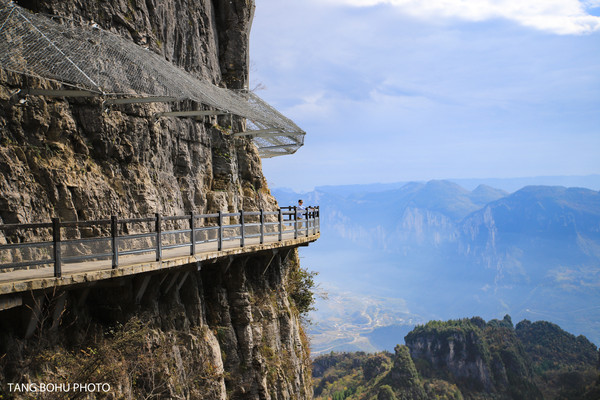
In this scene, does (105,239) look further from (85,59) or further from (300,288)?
(300,288)

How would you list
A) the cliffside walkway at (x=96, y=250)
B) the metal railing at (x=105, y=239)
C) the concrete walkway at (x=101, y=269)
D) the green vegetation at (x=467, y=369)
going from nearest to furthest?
the concrete walkway at (x=101, y=269), the cliffside walkway at (x=96, y=250), the metal railing at (x=105, y=239), the green vegetation at (x=467, y=369)

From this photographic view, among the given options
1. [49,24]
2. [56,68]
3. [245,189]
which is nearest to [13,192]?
[56,68]

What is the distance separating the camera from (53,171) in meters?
12.8

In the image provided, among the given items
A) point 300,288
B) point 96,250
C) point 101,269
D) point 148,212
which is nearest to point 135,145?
point 148,212

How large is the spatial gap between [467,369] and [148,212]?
135 meters

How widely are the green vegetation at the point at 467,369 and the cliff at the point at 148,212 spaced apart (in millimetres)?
96836

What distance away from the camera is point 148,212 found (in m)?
15.6

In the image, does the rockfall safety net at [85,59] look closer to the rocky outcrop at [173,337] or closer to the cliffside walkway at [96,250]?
the cliffside walkway at [96,250]

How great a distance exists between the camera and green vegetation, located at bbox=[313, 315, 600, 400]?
388 ft

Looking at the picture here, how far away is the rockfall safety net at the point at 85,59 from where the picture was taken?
12133 mm

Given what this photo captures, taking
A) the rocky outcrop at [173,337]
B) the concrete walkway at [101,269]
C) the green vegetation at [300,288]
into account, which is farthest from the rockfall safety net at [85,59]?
the green vegetation at [300,288]

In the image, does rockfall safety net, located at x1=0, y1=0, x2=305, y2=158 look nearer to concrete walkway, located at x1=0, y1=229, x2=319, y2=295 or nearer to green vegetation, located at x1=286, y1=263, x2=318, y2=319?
concrete walkway, located at x1=0, y1=229, x2=319, y2=295

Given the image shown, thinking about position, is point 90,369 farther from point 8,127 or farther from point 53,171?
point 8,127

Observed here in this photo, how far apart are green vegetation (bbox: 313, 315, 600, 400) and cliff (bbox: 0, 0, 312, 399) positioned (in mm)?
96836
